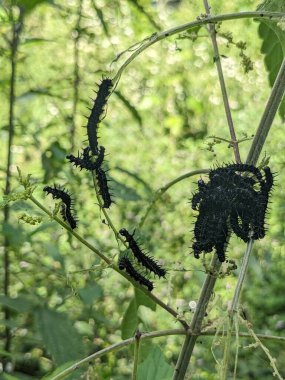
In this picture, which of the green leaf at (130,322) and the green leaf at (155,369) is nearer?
the green leaf at (155,369)

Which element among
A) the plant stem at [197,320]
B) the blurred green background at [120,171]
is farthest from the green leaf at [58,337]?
the plant stem at [197,320]

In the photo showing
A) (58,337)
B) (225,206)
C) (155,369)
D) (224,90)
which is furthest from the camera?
(58,337)

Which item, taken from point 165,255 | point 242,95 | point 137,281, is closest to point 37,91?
point 137,281

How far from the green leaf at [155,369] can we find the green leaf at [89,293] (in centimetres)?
99

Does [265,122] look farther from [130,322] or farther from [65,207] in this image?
A: [130,322]

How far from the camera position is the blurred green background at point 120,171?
6.46ft

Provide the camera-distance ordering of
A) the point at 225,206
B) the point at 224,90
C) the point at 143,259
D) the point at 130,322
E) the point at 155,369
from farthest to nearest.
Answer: the point at 130,322 < the point at 155,369 < the point at 224,90 < the point at 143,259 < the point at 225,206

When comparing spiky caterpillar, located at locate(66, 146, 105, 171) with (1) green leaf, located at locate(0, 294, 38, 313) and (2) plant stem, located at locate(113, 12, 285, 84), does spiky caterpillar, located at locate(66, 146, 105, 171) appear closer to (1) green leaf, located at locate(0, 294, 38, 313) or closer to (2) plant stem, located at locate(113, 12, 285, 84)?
(2) plant stem, located at locate(113, 12, 285, 84)

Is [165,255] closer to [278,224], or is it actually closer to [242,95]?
[278,224]

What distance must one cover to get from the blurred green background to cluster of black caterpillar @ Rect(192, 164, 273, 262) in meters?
0.09

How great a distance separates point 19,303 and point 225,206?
1198mm

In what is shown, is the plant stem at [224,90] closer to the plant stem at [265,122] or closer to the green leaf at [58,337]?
the plant stem at [265,122]

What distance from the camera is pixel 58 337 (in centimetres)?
195

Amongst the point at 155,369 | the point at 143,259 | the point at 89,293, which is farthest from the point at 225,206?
the point at 89,293
